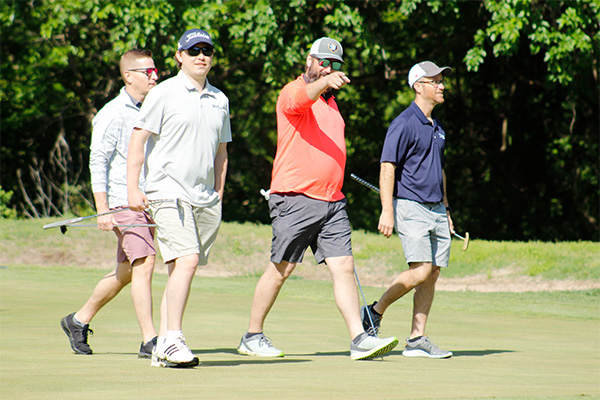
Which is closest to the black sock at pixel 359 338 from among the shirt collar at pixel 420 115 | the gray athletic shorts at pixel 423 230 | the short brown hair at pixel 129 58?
the gray athletic shorts at pixel 423 230

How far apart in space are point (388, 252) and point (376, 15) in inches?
266

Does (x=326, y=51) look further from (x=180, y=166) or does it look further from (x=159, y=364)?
(x=159, y=364)

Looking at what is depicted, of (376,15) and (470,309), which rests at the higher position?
(376,15)

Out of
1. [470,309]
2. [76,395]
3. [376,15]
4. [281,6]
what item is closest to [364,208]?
[376,15]

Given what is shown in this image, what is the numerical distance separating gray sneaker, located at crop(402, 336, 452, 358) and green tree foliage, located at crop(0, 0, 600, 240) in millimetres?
11096

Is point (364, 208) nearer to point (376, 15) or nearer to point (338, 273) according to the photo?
point (376, 15)

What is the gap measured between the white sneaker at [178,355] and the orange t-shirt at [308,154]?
143 cm

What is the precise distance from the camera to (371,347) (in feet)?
19.9

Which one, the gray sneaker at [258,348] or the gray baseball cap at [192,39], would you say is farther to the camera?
the gray sneaker at [258,348]

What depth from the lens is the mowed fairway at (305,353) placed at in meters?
4.73

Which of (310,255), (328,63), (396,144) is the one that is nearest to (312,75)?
(328,63)

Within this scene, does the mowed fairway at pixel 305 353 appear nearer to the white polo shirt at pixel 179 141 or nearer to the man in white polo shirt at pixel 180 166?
the man in white polo shirt at pixel 180 166

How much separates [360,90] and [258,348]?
2078cm

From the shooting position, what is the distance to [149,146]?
19.2 ft
